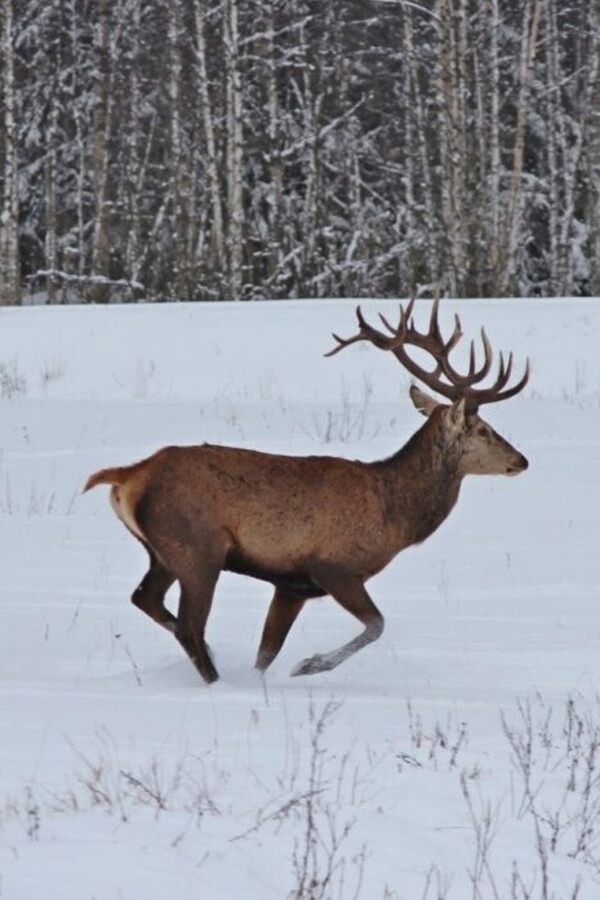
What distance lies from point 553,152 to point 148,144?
269 inches

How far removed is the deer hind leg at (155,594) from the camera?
8.11 meters

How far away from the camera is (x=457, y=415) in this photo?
8.70 metres

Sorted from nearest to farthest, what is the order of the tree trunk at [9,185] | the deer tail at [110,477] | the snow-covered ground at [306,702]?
1. the snow-covered ground at [306,702]
2. the deer tail at [110,477]
3. the tree trunk at [9,185]

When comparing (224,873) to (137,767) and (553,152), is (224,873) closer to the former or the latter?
(137,767)

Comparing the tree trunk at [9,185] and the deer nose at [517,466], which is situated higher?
the tree trunk at [9,185]

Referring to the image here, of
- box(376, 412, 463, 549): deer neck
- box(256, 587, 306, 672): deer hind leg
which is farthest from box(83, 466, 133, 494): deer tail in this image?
box(376, 412, 463, 549): deer neck

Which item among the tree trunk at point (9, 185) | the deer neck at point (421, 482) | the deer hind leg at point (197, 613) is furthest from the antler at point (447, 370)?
the tree trunk at point (9, 185)

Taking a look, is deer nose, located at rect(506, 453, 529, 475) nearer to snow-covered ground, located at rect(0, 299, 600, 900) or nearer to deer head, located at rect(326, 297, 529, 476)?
deer head, located at rect(326, 297, 529, 476)

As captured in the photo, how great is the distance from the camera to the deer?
25.4 ft

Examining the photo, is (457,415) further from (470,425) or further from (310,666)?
(310,666)

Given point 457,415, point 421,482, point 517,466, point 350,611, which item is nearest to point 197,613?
point 350,611

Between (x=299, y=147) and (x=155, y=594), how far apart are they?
74.1 ft

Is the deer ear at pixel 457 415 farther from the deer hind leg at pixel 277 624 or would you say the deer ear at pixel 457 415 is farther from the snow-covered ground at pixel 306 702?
the deer hind leg at pixel 277 624

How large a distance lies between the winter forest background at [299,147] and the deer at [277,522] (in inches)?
647
